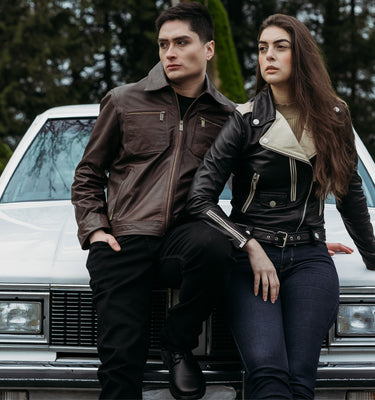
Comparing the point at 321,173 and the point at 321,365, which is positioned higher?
the point at 321,173

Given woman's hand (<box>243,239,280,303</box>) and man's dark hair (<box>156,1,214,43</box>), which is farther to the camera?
man's dark hair (<box>156,1,214,43</box>)

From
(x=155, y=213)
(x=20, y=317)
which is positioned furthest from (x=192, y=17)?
(x=20, y=317)

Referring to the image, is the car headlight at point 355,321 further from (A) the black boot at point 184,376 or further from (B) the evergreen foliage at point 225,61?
(B) the evergreen foliage at point 225,61

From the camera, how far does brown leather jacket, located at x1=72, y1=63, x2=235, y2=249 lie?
2.62 m

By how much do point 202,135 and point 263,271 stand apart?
0.69m

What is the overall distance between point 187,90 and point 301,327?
1169mm

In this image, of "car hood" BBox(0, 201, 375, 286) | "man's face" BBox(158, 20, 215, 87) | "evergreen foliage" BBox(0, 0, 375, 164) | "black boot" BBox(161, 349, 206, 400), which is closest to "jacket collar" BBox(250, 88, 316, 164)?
"man's face" BBox(158, 20, 215, 87)

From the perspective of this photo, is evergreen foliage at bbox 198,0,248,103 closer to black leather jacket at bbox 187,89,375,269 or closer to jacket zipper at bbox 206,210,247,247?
black leather jacket at bbox 187,89,375,269

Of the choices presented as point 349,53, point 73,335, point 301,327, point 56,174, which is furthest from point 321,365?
point 349,53

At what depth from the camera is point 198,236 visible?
7.95 feet

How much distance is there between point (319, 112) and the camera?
8.64 ft

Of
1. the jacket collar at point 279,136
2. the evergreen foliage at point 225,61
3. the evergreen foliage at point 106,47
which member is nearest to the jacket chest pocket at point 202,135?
the jacket collar at point 279,136

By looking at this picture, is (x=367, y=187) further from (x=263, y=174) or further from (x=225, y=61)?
(x=225, y=61)

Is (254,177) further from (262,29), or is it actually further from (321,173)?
(262,29)
